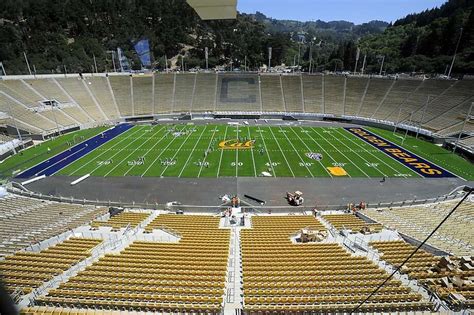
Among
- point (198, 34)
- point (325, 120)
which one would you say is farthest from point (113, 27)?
point (325, 120)

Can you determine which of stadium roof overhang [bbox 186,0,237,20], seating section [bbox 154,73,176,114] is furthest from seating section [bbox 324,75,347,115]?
stadium roof overhang [bbox 186,0,237,20]

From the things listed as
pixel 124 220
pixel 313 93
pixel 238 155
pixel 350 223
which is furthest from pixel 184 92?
pixel 350 223

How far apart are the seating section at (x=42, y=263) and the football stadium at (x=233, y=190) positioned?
0.34 feet

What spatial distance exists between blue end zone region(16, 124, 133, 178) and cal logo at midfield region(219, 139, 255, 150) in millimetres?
17646

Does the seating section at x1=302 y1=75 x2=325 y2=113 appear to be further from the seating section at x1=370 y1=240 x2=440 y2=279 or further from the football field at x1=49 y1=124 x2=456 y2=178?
the seating section at x1=370 y1=240 x2=440 y2=279

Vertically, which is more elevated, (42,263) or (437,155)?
(42,263)

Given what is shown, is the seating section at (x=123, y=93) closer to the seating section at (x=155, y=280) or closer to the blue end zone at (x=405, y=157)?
the blue end zone at (x=405, y=157)

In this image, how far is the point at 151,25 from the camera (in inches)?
4641

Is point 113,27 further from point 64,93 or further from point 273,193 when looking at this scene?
point 273,193

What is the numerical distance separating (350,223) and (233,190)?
11217 mm

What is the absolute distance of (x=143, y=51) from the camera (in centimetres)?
9338

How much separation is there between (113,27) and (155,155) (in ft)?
305

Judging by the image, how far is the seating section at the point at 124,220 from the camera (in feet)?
59.9

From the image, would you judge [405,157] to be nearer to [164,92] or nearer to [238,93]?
[238,93]
